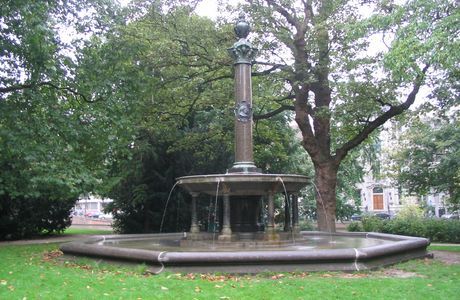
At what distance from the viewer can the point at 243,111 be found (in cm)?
1382

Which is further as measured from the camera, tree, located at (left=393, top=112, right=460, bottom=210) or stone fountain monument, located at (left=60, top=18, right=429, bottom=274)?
tree, located at (left=393, top=112, right=460, bottom=210)

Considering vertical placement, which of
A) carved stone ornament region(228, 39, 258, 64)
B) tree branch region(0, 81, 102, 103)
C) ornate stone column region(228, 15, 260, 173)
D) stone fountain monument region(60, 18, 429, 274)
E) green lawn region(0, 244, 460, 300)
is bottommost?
green lawn region(0, 244, 460, 300)

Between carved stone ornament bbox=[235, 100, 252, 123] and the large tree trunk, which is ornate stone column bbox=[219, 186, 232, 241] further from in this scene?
the large tree trunk

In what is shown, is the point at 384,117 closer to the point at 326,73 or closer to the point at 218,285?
the point at 326,73

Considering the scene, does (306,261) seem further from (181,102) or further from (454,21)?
(181,102)

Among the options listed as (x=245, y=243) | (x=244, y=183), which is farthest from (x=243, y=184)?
(x=245, y=243)

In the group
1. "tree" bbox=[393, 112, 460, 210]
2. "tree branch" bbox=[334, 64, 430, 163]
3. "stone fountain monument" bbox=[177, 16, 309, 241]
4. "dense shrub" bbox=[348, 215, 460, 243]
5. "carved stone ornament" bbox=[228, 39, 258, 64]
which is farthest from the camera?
"tree" bbox=[393, 112, 460, 210]

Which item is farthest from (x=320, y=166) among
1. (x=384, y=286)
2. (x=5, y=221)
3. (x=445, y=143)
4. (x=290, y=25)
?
(x=5, y=221)

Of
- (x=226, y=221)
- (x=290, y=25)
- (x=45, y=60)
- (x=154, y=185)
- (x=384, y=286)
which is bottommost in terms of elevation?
(x=384, y=286)

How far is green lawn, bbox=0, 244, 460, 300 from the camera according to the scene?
7.87m

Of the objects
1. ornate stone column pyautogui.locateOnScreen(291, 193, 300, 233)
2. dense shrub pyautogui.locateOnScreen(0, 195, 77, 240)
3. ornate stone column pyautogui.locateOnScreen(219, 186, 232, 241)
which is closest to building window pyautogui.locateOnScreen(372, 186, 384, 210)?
dense shrub pyautogui.locateOnScreen(0, 195, 77, 240)

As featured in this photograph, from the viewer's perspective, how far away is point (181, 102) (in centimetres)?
2220

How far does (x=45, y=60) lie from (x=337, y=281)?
43.5 ft

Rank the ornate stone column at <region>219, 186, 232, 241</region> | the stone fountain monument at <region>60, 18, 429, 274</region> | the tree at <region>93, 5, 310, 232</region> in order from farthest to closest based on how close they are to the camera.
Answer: the tree at <region>93, 5, 310, 232</region> < the ornate stone column at <region>219, 186, 232, 241</region> < the stone fountain monument at <region>60, 18, 429, 274</region>
